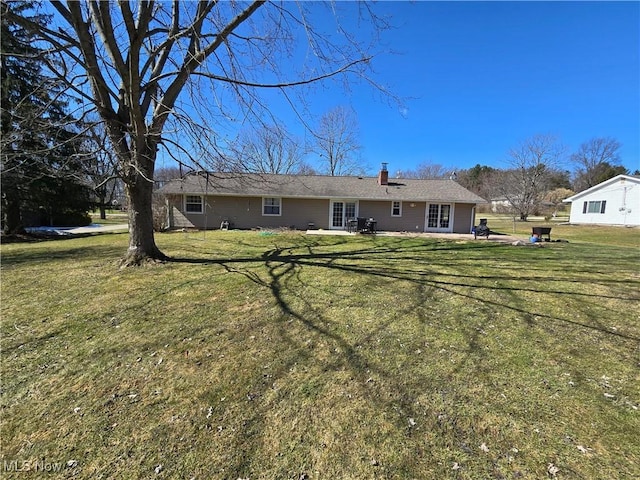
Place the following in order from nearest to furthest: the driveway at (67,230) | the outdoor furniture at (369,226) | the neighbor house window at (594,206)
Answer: the outdoor furniture at (369,226)
the driveway at (67,230)
the neighbor house window at (594,206)

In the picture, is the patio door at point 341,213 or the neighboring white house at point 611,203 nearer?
the patio door at point 341,213

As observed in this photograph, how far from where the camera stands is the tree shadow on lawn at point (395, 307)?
275 cm

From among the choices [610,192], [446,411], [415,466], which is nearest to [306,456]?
[415,466]

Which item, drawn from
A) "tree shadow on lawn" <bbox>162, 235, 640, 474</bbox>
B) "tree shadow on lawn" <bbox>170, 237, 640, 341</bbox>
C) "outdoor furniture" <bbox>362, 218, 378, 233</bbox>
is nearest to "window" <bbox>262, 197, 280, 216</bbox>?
"outdoor furniture" <bbox>362, 218, 378, 233</bbox>

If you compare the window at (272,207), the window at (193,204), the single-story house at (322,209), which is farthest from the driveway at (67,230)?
the window at (272,207)

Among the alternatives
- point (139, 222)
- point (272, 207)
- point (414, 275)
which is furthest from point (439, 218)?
point (139, 222)

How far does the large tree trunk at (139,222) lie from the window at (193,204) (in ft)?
36.6

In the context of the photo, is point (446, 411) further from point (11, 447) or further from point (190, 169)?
point (190, 169)

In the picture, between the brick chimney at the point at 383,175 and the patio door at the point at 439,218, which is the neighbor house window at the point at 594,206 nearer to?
the patio door at the point at 439,218

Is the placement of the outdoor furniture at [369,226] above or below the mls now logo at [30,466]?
above

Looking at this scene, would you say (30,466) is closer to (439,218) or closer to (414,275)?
(414,275)

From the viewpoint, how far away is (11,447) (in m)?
2.27

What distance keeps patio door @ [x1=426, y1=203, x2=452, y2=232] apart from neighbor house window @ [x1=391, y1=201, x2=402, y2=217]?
1744 millimetres

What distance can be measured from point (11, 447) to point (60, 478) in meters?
0.62
